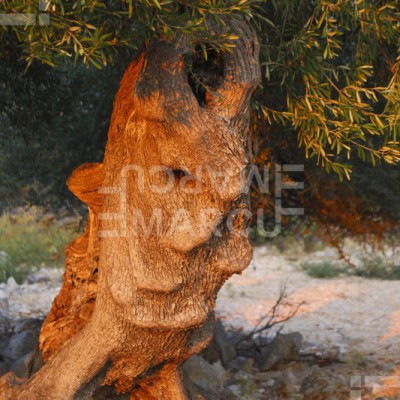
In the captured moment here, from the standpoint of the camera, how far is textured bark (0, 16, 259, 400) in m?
3.45

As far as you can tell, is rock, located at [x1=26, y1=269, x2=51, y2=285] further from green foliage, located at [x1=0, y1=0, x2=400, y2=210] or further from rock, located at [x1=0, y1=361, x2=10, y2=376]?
rock, located at [x1=0, y1=361, x2=10, y2=376]

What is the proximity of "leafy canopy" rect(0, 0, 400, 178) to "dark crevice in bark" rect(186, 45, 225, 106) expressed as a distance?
5.6 inches

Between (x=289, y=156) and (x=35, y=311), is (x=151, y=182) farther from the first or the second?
(x=35, y=311)

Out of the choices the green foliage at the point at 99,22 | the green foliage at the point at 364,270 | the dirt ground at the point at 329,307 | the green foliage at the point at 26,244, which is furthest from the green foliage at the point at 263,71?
the green foliage at the point at 364,270

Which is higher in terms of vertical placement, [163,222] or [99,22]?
[99,22]

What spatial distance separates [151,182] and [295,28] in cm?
137

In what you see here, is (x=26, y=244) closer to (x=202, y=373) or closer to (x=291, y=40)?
(x=202, y=373)

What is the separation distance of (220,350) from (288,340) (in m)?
0.71

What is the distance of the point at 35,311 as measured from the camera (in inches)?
404

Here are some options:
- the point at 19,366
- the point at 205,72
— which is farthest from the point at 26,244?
the point at 205,72

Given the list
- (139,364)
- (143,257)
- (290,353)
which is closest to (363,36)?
(143,257)

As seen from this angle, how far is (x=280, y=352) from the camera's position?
710cm

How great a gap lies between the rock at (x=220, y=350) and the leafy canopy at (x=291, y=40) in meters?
3.04

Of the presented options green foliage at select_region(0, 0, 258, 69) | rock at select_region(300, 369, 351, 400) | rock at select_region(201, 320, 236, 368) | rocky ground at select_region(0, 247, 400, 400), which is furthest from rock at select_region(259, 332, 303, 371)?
green foliage at select_region(0, 0, 258, 69)
